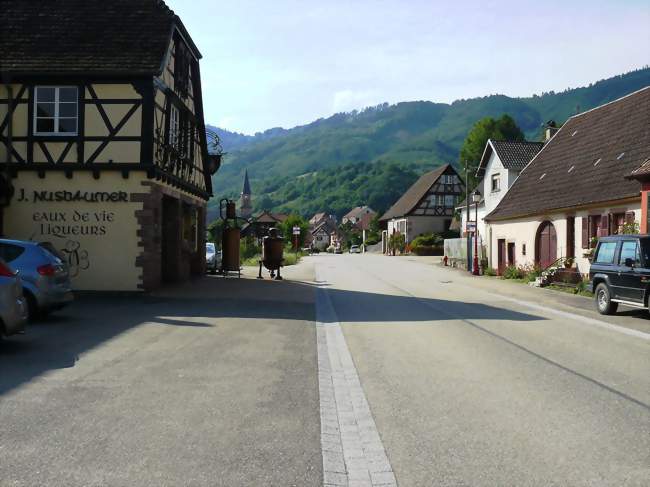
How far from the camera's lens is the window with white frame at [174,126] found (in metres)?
22.0

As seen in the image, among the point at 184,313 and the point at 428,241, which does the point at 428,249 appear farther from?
the point at 184,313

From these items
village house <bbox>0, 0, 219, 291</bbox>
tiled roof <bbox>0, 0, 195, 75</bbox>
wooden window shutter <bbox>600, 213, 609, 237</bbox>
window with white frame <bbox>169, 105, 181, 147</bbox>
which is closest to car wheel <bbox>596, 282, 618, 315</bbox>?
wooden window shutter <bbox>600, 213, 609, 237</bbox>

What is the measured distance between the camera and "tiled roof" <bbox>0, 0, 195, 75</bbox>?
62.5 ft

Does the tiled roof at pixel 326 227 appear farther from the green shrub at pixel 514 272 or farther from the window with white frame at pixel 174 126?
the window with white frame at pixel 174 126

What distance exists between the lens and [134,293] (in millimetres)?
19078

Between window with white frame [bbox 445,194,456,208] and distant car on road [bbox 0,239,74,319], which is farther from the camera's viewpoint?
window with white frame [bbox 445,194,456,208]

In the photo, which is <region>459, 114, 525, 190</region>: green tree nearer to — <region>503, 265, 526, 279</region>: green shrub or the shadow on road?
<region>503, 265, 526, 279</region>: green shrub

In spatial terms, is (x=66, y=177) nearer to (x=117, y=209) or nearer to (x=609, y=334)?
(x=117, y=209)

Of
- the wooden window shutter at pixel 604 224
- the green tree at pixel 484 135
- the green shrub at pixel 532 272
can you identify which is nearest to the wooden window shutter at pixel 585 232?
the wooden window shutter at pixel 604 224

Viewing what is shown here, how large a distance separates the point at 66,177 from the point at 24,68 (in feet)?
10.6

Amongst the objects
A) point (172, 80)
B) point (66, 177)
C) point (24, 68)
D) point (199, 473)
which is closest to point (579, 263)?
point (172, 80)

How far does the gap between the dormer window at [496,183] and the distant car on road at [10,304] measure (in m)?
35.8

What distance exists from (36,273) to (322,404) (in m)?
7.85

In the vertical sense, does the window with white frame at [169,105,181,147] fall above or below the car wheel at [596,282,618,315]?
above
